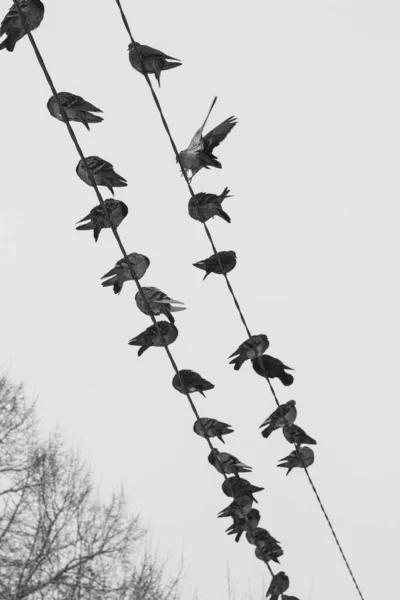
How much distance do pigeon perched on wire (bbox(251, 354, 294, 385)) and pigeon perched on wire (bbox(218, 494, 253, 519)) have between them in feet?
1.39

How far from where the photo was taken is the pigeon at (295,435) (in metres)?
2.83

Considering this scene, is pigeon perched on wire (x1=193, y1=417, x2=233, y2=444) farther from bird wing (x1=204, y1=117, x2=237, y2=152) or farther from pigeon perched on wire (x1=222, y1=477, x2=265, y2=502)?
bird wing (x1=204, y1=117, x2=237, y2=152)

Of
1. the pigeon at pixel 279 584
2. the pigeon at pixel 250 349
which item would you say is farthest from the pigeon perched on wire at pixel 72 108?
the pigeon at pixel 279 584

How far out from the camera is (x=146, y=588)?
14984mm

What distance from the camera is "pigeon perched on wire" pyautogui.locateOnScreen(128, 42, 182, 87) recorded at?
1.94 meters

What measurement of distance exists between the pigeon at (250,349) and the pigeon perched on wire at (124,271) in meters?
0.62

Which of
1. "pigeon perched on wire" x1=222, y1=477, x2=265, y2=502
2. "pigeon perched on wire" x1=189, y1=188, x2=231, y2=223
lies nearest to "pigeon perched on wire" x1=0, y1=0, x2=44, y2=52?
"pigeon perched on wire" x1=189, y1=188, x2=231, y2=223

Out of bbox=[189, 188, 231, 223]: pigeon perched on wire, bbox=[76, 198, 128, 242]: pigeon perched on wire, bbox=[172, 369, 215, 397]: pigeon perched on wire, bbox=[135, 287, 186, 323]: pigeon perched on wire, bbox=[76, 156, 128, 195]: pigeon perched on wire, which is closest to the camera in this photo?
bbox=[76, 156, 128, 195]: pigeon perched on wire

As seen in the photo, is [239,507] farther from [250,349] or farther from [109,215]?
[109,215]

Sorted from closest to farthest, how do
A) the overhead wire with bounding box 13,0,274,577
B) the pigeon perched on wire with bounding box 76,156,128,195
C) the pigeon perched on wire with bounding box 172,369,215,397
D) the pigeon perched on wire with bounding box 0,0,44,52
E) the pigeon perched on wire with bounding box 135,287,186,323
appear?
the overhead wire with bounding box 13,0,274,577, the pigeon perched on wire with bounding box 0,0,44,52, the pigeon perched on wire with bounding box 76,156,128,195, the pigeon perched on wire with bounding box 135,287,186,323, the pigeon perched on wire with bounding box 172,369,215,397

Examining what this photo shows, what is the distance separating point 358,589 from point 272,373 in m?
1.48

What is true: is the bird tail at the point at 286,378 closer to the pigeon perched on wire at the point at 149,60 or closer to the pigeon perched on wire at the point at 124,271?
the pigeon perched on wire at the point at 124,271

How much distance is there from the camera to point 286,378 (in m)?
2.50

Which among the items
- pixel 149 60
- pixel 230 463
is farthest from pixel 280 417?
pixel 149 60
